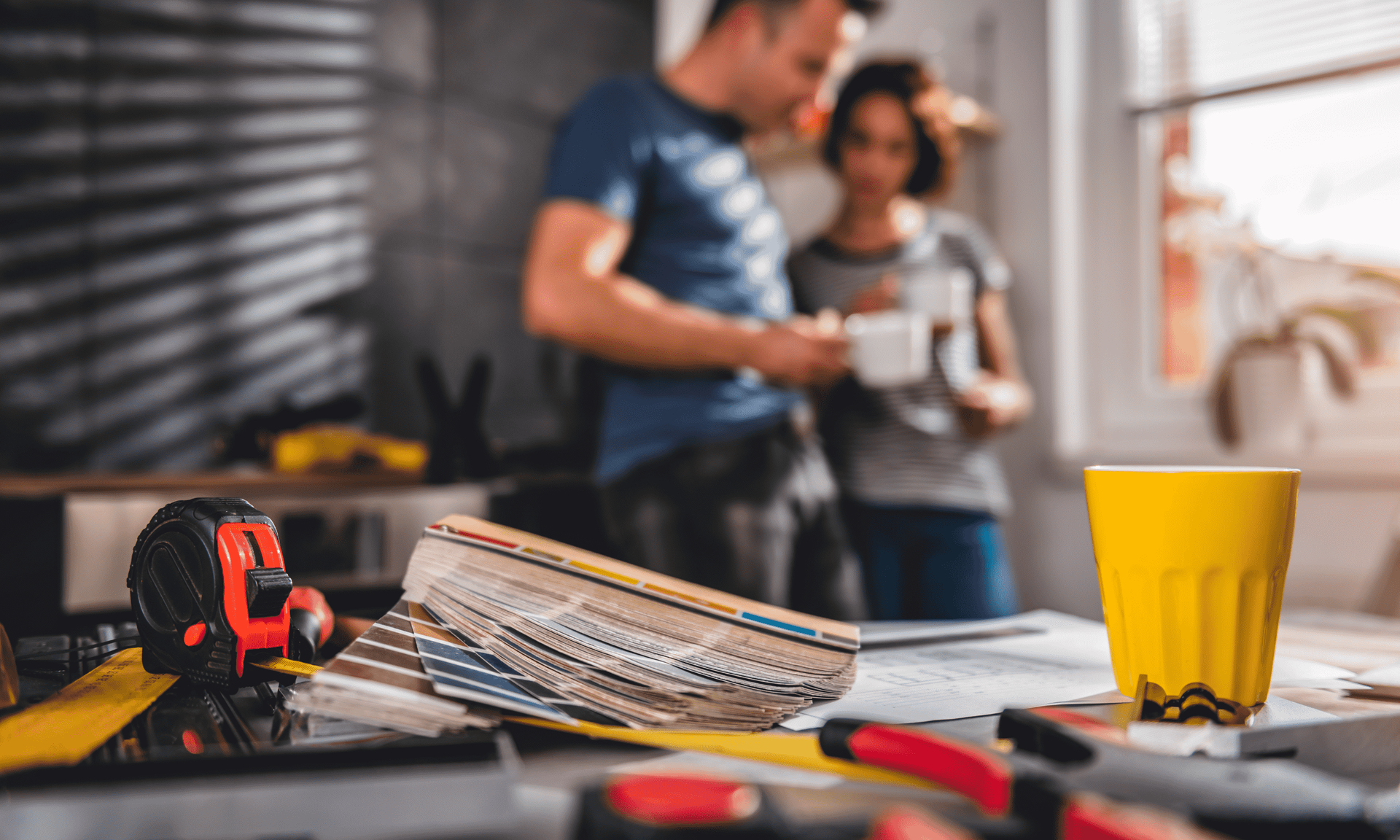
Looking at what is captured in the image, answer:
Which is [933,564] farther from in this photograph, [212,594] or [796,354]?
[212,594]

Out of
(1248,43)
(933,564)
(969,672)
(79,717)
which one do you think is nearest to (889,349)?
(933,564)

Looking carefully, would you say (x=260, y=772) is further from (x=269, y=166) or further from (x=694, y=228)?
(x=269, y=166)

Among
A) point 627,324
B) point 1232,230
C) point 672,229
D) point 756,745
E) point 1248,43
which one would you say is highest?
point 1248,43

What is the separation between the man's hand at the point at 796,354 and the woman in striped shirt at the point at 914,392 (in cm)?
22

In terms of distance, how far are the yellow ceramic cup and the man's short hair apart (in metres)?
0.93

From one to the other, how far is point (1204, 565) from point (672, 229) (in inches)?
33.6

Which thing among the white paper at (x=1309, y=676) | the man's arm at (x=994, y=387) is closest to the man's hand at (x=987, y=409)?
the man's arm at (x=994, y=387)

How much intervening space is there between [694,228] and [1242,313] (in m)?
1.15

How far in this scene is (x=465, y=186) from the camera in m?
1.94

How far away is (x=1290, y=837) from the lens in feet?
0.76

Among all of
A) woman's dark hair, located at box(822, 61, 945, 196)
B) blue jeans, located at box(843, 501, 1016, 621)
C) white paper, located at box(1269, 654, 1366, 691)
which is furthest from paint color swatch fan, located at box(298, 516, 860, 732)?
woman's dark hair, located at box(822, 61, 945, 196)

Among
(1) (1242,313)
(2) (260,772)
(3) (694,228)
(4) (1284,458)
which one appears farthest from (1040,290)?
(2) (260,772)

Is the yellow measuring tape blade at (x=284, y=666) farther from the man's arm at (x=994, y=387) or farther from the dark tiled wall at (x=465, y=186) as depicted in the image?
the dark tiled wall at (x=465, y=186)

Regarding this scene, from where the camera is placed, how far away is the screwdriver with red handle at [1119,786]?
0.75ft
